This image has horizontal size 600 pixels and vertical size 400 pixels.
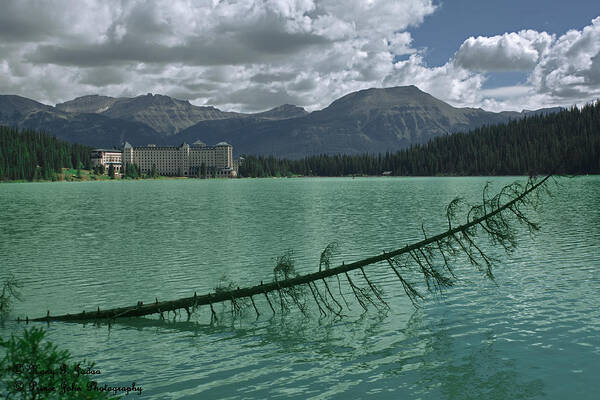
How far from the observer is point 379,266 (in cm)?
2870

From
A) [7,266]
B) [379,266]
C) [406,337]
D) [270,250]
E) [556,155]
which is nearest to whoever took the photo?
[556,155]

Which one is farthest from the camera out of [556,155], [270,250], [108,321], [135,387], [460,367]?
[270,250]

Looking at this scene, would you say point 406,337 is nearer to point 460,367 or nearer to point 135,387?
point 460,367

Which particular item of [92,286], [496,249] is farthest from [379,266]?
[92,286]

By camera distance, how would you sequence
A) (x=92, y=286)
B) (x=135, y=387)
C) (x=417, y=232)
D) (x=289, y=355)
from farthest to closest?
1. (x=417, y=232)
2. (x=92, y=286)
3. (x=289, y=355)
4. (x=135, y=387)

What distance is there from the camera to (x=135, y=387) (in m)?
12.9

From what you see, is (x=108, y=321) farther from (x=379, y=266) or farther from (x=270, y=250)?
(x=270, y=250)

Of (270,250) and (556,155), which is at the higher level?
(556,155)

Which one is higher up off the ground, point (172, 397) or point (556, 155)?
point (556, 155)

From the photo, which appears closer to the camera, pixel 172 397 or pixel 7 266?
pixel 172 397

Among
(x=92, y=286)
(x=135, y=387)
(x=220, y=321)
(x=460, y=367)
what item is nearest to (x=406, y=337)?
(x=460, y=367)

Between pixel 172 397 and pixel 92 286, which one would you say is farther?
pixel 92 286

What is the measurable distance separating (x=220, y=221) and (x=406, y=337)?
45.2 metres

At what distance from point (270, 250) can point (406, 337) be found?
21031 mm
